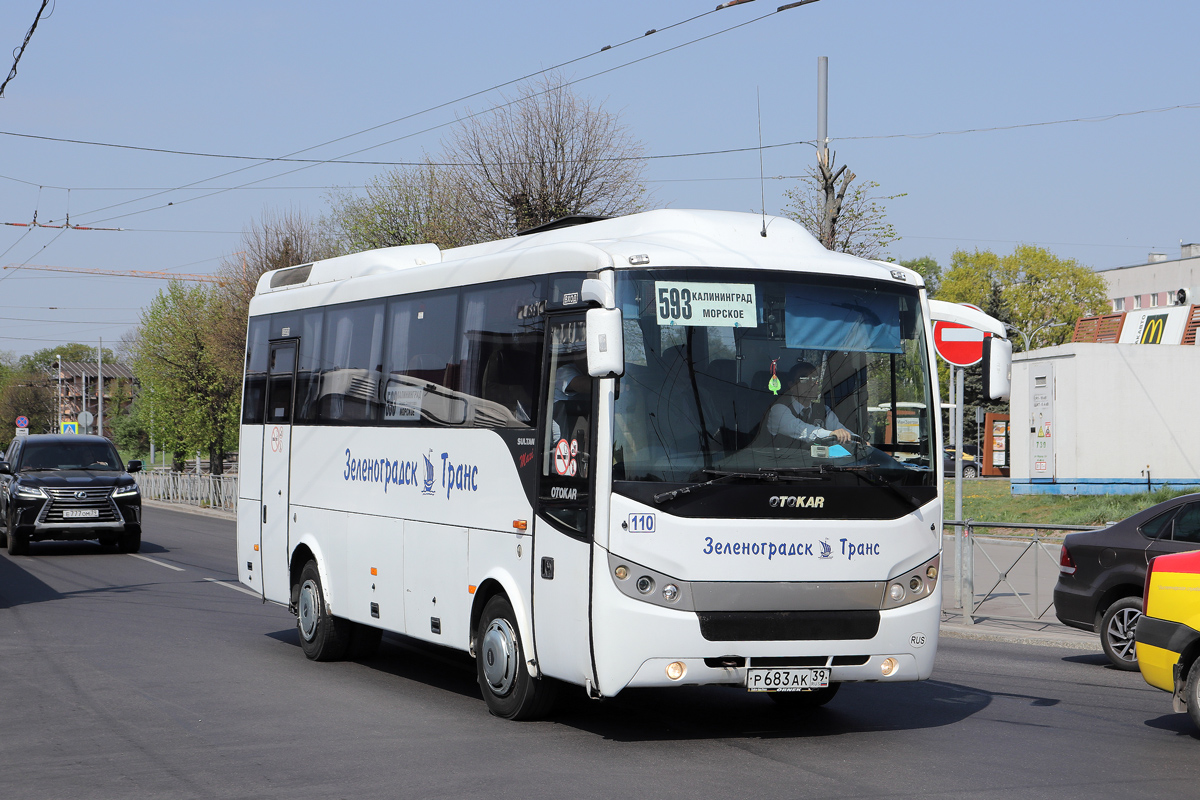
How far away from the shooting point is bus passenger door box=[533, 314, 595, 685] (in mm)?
7832

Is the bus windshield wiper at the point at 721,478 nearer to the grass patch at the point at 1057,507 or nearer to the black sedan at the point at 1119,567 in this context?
the black sedan at the point at 1119,567

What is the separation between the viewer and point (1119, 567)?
1180 centimetres

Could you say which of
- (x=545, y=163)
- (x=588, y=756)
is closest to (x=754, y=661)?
(x=588, y=756)

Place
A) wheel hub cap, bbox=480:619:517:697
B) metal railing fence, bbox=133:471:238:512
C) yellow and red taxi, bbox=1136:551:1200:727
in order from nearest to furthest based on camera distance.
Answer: yellow and red taxi, bbox=1136:551:1200:727 < wheel hub cap, bbox=480:619:517:697 < metal railing fence, bbox=133:471:238:512

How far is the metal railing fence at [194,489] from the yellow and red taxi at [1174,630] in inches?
1347

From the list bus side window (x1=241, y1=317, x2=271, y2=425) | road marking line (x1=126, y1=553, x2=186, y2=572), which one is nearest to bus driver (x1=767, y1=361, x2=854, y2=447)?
bus side window (x1=241, y1=317, x2=271, y2=425)

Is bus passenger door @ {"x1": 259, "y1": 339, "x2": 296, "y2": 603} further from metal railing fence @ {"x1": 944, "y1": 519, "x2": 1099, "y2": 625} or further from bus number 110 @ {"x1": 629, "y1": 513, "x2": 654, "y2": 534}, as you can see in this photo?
metal railing fence @ {"x1": 944, "y1": 519, "x2": 1099, "y2": 625}

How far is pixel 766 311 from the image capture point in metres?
8.09

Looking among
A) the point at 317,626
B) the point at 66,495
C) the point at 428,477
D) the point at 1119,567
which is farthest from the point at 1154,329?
the point at 428,477

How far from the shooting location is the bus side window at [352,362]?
1095cm

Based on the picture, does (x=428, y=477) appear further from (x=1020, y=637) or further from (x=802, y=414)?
(x=1020, y=637)

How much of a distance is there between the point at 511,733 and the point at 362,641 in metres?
3.71

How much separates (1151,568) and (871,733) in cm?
218

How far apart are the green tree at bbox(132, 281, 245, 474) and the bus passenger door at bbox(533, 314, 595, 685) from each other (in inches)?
1959
